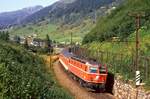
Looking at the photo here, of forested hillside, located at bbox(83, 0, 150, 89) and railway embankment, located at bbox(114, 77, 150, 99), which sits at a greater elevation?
forested hillside, located at bbox(83, 0, 150, 89)

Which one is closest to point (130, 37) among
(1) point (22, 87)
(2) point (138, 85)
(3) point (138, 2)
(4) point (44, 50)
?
(3) point (138, 2)

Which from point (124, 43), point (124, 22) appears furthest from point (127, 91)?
point (124, 22)

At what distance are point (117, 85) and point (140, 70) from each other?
16.3 ft

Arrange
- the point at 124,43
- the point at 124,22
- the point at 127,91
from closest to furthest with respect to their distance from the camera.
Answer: the point at 127,91 → the point at 124,43 → the point at 124,22

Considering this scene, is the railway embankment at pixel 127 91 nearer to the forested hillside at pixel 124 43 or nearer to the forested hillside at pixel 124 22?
the forested hillside at pixel 124 43

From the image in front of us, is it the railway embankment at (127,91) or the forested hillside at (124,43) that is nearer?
the railway embankment at (127,91)

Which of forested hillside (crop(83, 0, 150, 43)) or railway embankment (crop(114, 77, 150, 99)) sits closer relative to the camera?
railway embankment (crop(114, 77, 150, 99))

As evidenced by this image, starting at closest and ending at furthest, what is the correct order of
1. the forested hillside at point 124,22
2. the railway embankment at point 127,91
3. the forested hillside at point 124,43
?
the railway embankment at point 127,91
the forested hillside at point 124,43
the forested hillside at point 124,22

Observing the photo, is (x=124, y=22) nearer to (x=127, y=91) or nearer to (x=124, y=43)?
(x=124, y=43)

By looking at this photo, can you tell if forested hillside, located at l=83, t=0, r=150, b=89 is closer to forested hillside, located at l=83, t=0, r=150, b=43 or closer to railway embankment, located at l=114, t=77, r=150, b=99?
forested hillside, located at l=83, t=0, r=150, b=43

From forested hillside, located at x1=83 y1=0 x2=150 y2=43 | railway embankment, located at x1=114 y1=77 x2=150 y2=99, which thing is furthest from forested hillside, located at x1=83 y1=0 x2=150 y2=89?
railway embankment, located at x1=114 y1=77 x2=150 y2=99

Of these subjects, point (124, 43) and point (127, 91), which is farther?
point (124, 43)

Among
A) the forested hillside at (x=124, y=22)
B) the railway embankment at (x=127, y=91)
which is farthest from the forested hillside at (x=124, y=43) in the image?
the railway embankment at (x=127, y=91)

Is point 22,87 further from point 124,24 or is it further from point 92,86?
point 124,24
